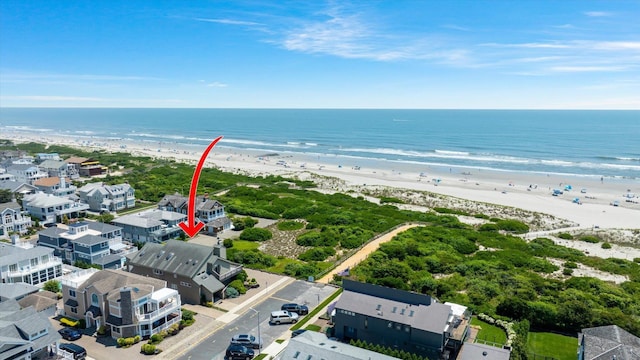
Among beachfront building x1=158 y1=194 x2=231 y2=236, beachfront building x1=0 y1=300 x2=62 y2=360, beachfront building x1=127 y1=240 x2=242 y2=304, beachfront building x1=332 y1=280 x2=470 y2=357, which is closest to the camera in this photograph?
beachfront building x1=0 y1=300 x2=62 y2=360

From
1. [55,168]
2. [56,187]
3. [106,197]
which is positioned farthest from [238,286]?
[55,168]

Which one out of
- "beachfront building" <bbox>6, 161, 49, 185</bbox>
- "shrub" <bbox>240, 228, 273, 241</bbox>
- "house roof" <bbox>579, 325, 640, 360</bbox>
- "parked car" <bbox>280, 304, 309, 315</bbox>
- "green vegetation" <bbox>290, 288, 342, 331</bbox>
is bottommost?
"green vegetation" <bbox>290, 288, 342, 331</bbox>

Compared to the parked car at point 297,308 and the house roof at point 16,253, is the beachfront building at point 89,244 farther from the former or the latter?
the parked car at point 297,308

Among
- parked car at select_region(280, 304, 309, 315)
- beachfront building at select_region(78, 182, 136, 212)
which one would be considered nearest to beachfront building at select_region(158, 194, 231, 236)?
beachfront building at select_region(78, 182, 136, 212)

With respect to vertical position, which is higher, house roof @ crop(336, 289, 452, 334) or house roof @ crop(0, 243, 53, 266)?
house roof @ crop(0, 243, 53, 266)

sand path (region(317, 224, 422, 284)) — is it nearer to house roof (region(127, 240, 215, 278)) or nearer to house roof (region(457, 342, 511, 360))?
house roof (region(127, 240, 215, 278))

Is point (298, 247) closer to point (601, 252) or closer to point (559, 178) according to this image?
point (601, 252)

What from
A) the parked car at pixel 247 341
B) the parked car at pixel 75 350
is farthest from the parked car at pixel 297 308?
the parked car at pixel 75 350
